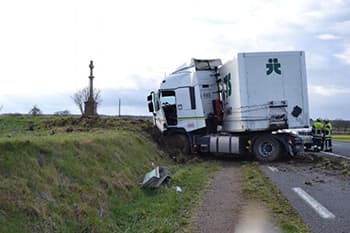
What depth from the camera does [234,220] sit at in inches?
307

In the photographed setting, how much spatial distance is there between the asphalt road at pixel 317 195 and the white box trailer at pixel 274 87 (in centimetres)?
313

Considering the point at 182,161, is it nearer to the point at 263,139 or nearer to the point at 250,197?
the point at 263,139

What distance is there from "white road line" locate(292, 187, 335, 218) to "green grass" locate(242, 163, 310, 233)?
414 millimetres

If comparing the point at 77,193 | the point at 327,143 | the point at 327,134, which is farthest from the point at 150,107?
the point at 77,193

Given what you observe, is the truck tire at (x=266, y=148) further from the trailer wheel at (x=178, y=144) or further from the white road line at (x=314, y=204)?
the white road line at (x=314, y=204)

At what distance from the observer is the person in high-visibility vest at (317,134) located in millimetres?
21422

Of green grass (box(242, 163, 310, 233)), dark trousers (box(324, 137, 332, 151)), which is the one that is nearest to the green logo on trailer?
dark trousers (box(324, 137, 332, 151))

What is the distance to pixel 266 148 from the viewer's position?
63.2 feet

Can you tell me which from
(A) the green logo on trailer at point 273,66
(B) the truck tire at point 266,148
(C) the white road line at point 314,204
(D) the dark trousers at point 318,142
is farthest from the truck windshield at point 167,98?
(C) the white road line at point 314,204

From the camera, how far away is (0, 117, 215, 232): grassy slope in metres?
6.09

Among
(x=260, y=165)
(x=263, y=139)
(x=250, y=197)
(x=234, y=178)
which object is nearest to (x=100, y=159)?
(x=250, y=197)

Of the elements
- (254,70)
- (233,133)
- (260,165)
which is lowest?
(260,165)

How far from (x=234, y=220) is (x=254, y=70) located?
37.7 ft

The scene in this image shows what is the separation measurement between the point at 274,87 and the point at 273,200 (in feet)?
32.1
